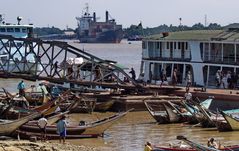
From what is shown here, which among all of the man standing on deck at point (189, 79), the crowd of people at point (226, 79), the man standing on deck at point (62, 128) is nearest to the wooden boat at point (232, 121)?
the man standing on deck at point (62, 128)

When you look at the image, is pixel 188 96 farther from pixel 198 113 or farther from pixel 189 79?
pixel 189 79

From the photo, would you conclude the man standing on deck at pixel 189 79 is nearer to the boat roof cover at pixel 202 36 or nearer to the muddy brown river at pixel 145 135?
the boat roof cover at pixel 202 36

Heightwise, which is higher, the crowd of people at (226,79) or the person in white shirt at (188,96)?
the crowd of people at (226,79)

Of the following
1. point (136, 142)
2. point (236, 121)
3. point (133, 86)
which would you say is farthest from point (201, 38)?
point (136, 142)

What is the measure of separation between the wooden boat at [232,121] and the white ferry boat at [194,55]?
12.5 metres

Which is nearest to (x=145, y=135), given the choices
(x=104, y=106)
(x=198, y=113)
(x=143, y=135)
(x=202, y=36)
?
(x=143, y=135)

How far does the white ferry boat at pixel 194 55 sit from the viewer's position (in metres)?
48.9

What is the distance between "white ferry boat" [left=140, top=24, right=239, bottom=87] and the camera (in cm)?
4894

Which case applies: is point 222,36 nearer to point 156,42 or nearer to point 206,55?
point 206,55

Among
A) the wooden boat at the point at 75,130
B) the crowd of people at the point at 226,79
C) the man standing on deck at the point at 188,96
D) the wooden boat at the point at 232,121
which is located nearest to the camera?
the wooden boat at the point at 75,130

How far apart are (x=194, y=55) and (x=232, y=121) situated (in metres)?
16.2

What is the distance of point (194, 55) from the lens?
2000 inches

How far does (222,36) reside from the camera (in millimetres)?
49812

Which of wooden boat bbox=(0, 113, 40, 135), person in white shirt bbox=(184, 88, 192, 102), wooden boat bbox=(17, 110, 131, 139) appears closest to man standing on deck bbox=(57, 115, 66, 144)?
wooden boat bbox=(17, 110, 131, 139)
